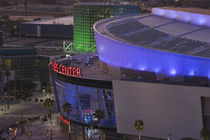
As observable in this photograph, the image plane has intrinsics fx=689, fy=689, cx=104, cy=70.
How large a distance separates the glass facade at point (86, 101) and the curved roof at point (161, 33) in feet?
37.0

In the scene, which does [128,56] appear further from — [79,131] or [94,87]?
[79,131]

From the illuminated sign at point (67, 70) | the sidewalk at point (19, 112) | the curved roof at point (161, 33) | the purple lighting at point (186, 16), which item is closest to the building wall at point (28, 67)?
the sidewalk at point (19, 112)

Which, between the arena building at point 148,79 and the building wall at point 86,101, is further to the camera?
the building wall at point 86,101

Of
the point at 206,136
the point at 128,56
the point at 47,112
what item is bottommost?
the point at 47,112

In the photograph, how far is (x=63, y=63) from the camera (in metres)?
149

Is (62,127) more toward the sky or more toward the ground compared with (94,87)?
more toward the ground

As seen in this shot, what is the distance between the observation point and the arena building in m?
116

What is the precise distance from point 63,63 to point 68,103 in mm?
15677

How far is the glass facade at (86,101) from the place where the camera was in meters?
130

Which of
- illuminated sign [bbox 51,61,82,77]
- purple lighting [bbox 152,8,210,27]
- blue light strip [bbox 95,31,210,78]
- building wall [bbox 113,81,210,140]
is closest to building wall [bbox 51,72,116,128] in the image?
illuminated sign [bbox 51,61,82,77]

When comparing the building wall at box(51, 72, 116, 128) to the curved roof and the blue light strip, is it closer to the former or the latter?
the blue light strip

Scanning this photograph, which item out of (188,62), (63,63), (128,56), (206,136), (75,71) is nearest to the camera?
(206,136)

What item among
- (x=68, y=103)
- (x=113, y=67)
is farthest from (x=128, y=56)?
(x=68, y=103)

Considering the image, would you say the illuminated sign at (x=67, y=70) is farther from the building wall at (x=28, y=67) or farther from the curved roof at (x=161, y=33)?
the building wall at (x=28, y=67)
